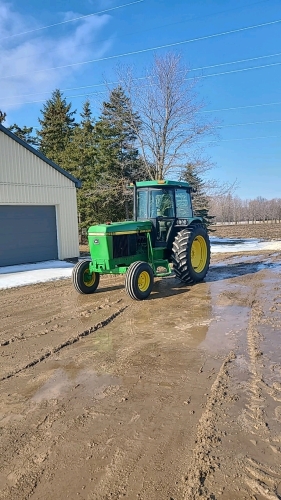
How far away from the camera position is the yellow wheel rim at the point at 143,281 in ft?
24.1

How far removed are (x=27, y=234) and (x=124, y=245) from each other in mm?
6780

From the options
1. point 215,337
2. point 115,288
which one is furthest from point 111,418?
point 115,288

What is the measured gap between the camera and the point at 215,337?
4.98 m

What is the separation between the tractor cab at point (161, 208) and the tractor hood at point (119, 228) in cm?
45

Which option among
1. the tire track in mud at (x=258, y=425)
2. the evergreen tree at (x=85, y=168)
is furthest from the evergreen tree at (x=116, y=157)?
the tire track in mud at (x=258, y=425)

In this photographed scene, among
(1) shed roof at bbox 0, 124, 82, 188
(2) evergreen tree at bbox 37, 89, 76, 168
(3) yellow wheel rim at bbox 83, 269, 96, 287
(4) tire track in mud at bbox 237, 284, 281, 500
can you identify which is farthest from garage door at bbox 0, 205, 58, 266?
(2) evergreen tree at bbox 37, 89, 76, 168

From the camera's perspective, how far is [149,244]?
8.34 meters

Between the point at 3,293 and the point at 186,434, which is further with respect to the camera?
the point at 3,293

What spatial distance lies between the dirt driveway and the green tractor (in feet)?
4.50

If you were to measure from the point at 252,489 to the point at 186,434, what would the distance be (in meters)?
0.66

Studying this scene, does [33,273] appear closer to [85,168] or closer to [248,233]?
[85,168]

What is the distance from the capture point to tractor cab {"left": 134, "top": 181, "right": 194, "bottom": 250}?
8.71 m

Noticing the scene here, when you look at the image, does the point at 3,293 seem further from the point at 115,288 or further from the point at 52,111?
the point at 52,111

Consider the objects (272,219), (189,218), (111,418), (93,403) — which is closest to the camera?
(111,418)
